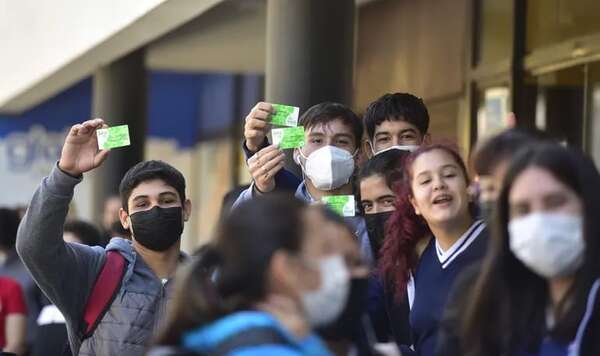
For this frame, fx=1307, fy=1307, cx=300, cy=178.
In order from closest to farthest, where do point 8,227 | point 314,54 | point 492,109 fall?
point 314,54 → point 8,227 → point 492,109

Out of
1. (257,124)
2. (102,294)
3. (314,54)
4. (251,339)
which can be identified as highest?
(314,54)

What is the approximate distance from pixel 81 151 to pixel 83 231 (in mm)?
3912

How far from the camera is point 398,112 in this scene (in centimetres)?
607

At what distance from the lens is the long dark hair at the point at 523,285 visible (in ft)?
11.0

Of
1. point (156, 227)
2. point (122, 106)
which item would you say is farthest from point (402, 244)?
point (122, 106)

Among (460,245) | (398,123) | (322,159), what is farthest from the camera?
(398,123)

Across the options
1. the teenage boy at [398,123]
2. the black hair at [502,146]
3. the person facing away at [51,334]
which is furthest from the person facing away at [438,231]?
the person facing away at [51,334]

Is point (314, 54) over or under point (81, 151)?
over

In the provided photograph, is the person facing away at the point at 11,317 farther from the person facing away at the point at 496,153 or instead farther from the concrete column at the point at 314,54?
the person facing away at the point at 496,153

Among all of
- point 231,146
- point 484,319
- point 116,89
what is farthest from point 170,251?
point 231,146

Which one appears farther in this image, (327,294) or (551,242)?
(551,242)

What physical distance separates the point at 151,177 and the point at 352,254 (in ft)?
8.17

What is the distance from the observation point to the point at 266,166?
5477 mm

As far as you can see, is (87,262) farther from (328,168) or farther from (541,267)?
(541,267)
